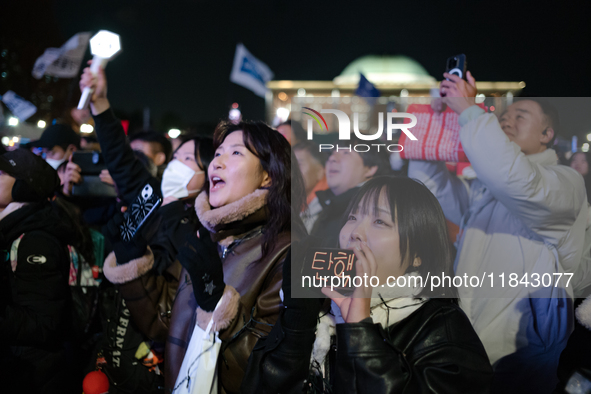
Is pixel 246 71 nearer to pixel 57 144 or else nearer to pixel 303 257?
pixel 57 144

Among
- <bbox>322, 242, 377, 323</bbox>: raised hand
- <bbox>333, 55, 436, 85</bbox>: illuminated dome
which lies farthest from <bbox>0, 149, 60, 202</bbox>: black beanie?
<bbox>333, 55, 436, 85</bbox>: illuminated dome

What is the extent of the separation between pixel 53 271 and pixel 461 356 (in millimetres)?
2381

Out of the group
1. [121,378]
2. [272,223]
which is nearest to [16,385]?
[121,378]

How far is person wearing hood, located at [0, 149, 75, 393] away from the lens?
240cm

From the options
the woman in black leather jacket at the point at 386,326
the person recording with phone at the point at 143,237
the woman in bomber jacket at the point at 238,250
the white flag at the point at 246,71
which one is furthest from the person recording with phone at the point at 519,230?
the white flag at the point at 246,71

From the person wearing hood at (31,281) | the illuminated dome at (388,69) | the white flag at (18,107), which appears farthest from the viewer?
the illuminated dome at (388,69)

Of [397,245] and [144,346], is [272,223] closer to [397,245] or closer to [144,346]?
[397,245]

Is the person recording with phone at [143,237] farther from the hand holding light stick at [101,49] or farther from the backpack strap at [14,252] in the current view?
the backpack strap at [14,252]

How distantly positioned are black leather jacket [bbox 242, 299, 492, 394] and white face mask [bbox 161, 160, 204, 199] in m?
1.69

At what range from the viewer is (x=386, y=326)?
5.01ft

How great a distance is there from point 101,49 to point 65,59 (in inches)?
127

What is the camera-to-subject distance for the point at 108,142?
3066 mm

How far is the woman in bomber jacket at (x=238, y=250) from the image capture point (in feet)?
5.90

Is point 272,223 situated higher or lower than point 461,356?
higher
